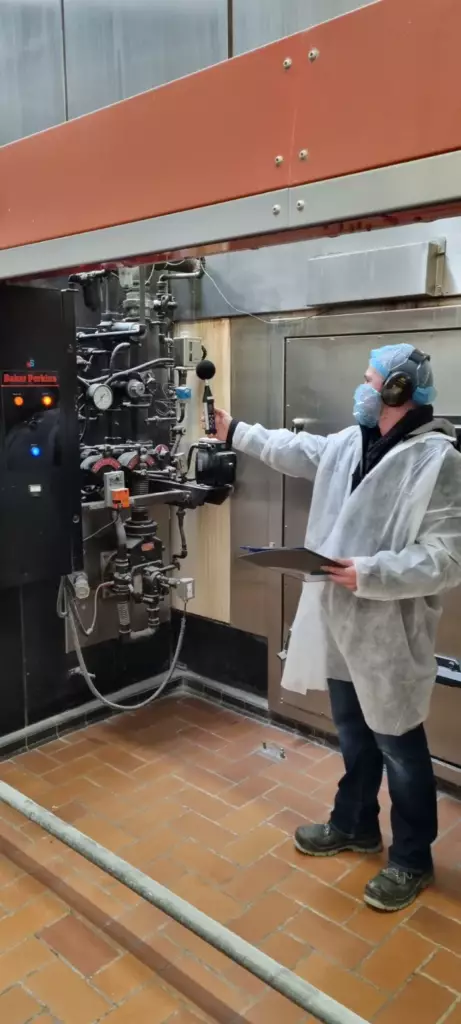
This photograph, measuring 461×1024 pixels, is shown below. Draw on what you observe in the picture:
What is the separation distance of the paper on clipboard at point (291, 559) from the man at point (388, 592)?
65 millimetres

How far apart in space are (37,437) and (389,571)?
1.36 metres

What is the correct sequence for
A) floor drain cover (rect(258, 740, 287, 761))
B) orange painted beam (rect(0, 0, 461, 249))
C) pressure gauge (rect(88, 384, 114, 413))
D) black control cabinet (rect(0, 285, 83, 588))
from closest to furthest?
orange painted beam (rect(0, 0, 461, 249))
black control cabinet (rect(0, 285, 83, 588))
pressure gauge (rect(88, 384, 114, 413))
floor drain cover (rect(258, 740, 287, 761))

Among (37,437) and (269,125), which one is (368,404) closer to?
(269,125)

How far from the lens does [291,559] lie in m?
1.89

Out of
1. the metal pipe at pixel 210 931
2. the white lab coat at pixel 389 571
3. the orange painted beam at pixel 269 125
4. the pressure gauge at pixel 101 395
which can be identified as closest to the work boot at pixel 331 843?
the white lab coat at pixel 389 571

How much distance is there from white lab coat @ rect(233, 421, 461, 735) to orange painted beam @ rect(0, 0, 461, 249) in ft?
2.99

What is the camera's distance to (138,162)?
1.63 meters

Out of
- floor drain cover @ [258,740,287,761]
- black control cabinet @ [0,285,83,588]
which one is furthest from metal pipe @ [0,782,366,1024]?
floor drain cover @ [258,740,287,761]

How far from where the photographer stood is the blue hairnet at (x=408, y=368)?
2010 mm

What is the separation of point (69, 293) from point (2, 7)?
94 cm

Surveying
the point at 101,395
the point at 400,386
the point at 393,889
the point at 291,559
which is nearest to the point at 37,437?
the point at 101,395

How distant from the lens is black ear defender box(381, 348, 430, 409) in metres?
2.00

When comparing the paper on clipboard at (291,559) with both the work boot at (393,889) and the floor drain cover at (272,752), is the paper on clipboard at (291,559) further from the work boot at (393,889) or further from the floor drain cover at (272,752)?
the floor drain cover at (272,752)

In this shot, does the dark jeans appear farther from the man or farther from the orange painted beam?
the orange painted beam
